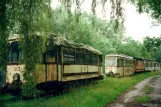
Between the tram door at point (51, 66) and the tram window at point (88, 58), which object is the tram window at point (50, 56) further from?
the tram window at point (88, 58)

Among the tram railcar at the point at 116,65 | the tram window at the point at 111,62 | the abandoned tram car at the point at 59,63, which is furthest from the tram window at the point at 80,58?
the tram window at the point at 111,62

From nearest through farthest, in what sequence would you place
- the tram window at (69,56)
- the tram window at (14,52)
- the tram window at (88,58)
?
the tram window at (14,52) → the tram window at (69,56) → the tram window at (88,58)

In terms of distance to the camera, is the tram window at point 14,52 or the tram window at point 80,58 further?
the tram window at point 80,58

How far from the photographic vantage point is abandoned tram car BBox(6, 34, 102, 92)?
514 inches

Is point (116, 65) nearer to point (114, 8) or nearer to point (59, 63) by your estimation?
point (59, 63)

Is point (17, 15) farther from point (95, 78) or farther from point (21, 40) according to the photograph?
point (95, 78)

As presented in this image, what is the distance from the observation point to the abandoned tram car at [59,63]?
42.8 ft

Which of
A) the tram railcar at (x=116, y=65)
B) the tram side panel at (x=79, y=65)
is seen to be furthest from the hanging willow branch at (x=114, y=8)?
the tram railcar at (x=116, y=65)

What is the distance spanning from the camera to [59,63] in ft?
49.4

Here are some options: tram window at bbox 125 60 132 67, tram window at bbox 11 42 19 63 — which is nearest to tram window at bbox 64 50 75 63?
tram window at bbox 11 42 19 63

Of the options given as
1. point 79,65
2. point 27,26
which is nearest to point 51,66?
point 79,65

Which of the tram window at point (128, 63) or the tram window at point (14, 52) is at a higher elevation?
the tram window at point (14, 52)

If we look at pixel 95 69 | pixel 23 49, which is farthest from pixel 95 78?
pixel 23 49

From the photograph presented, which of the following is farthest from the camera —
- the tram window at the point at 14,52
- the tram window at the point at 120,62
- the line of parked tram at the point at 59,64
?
the tram window at the point at 120,62
